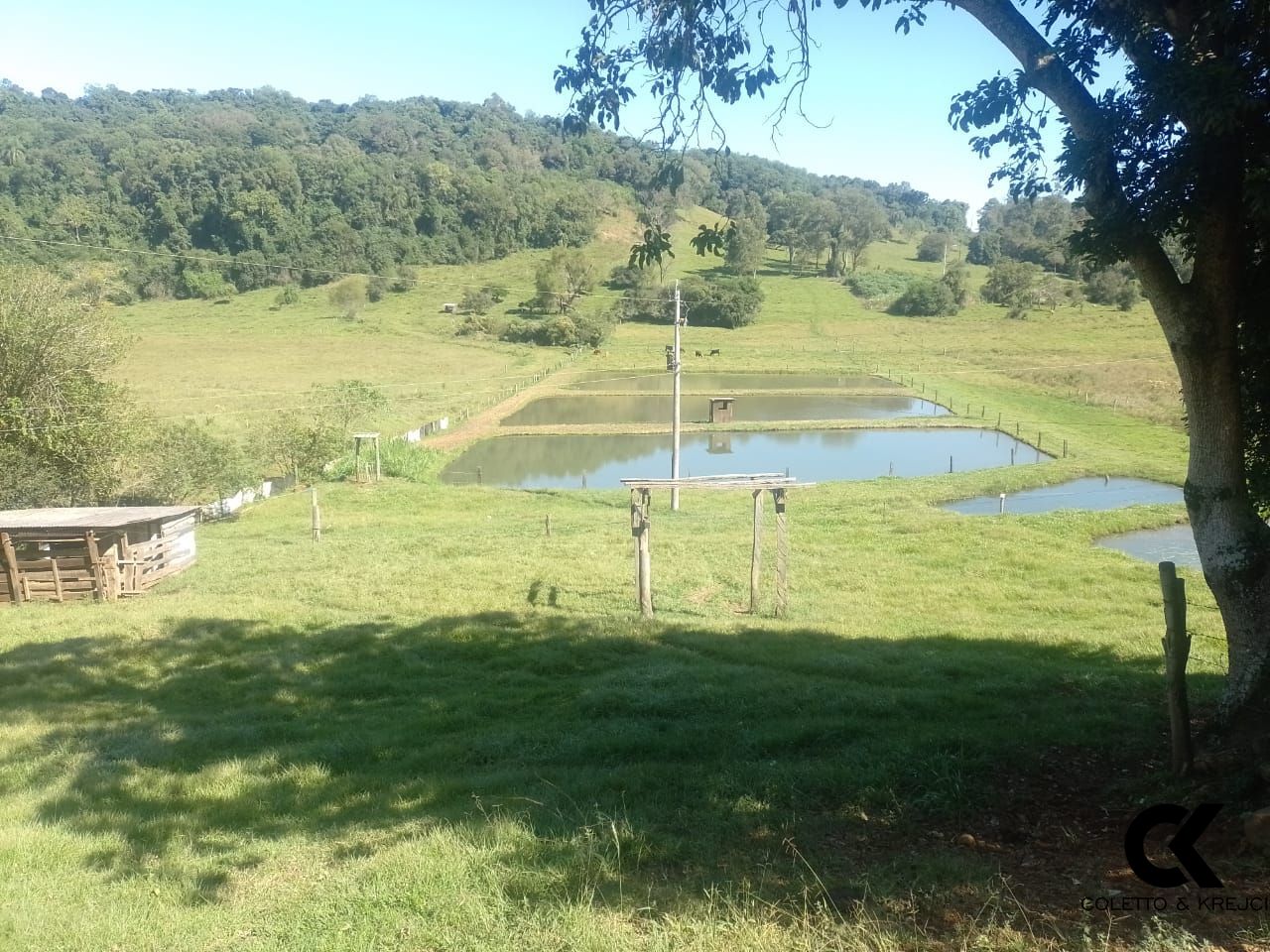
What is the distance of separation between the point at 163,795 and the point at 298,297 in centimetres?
9238

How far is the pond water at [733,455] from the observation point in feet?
117

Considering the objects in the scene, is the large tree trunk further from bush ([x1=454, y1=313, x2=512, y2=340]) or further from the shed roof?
bush ([x1=454, y1=313, x2=512, y2=340])

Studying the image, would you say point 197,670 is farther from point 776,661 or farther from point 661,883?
point 661,883

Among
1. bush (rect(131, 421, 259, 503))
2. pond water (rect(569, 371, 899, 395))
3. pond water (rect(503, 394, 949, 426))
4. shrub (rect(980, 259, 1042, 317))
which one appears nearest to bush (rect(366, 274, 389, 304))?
pond water (rect(569, 371, 899, 395))

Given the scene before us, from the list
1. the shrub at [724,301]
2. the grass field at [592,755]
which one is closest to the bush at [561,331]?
the shrub at [724,301]

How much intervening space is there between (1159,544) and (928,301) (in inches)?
2825

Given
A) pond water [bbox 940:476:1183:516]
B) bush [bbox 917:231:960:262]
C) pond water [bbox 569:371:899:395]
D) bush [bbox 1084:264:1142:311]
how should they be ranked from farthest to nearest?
bush [bbox 917:231:960:262], bush [bbox 1084:264:1142:311], pond water [bbox 569:371:899:395], pond water [bbox 940:476:1183:516]

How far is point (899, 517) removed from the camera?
80.4 ft

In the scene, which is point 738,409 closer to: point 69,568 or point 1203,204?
point 69,568

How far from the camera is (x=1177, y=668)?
5547 mm

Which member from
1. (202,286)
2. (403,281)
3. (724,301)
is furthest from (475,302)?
(202,286)

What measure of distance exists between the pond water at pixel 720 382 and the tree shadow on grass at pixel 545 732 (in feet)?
153

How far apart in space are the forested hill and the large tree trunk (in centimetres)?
7489

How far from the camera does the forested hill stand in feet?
309
